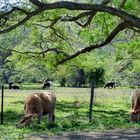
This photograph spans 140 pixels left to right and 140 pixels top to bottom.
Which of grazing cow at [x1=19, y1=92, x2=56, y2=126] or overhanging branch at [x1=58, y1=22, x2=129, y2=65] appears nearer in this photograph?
overhanging branch at [x1=58, y1=22, x2=129, y2=65]

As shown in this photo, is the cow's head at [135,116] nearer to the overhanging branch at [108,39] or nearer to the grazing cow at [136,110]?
the grazing cow at [136,110]

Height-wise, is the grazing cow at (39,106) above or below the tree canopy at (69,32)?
below

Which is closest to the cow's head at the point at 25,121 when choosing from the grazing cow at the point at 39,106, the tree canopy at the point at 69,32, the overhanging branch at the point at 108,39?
the grazing cow at the point at 39,106

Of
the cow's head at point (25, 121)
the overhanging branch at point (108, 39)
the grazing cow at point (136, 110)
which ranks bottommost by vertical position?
the cow's head at point (25, 121)

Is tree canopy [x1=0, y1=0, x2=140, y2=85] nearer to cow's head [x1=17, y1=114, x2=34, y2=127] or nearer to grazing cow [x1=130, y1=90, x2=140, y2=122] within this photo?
grazing cow [x1=130, y1=90, x2=140, y2=122]

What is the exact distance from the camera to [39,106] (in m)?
19.1

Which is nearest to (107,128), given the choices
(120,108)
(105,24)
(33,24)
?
→ (105,24)

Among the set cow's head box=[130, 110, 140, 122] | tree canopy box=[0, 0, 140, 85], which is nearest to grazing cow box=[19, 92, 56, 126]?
tree canopy box=[0, 0, 140, 85]

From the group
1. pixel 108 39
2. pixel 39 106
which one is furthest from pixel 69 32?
pixel 39 106

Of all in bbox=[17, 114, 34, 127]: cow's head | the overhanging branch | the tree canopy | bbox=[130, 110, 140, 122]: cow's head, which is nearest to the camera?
bbox=[17, 114, 34, 127]: cow's head

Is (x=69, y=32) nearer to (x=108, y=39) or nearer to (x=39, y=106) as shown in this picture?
(x=108, y=39)

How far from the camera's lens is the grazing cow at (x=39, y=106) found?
18.6 metres

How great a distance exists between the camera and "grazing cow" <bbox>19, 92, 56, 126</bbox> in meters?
18.6

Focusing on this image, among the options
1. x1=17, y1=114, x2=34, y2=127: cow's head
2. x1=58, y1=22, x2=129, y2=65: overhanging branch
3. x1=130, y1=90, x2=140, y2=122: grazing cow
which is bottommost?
x1=17, y1=114, x2=34, y2=127: cow's head
